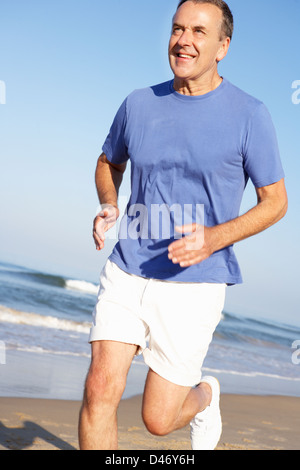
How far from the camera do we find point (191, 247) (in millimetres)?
2623

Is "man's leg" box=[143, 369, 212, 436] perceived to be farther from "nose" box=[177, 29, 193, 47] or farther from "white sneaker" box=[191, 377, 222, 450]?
"nose" box=[177, 29, 193, 47]

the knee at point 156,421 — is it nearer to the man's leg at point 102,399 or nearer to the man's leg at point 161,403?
the man's leg at point 161,403

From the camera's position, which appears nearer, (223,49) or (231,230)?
(231,230)

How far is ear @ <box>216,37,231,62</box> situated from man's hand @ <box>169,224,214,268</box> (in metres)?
1.05

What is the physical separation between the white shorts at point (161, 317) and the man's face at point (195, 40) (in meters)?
1.07

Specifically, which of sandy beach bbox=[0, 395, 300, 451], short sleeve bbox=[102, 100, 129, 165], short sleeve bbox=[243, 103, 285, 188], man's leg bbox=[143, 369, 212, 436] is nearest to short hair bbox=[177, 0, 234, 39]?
short sleeve bbox=[243, 103, 285, 188]

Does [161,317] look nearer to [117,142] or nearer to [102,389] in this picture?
[102,389]

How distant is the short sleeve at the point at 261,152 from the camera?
300cm

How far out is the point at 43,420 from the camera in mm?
5094

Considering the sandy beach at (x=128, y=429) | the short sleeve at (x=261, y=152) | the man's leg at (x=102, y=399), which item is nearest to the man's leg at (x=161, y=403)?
the man's leg at (x=102, y=399)

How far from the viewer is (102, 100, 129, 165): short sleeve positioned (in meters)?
3.39

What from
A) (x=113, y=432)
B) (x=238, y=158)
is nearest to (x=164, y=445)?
(x=113, y=432)

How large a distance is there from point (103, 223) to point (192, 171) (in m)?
0.50

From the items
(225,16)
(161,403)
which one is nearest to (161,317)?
(161,403)
